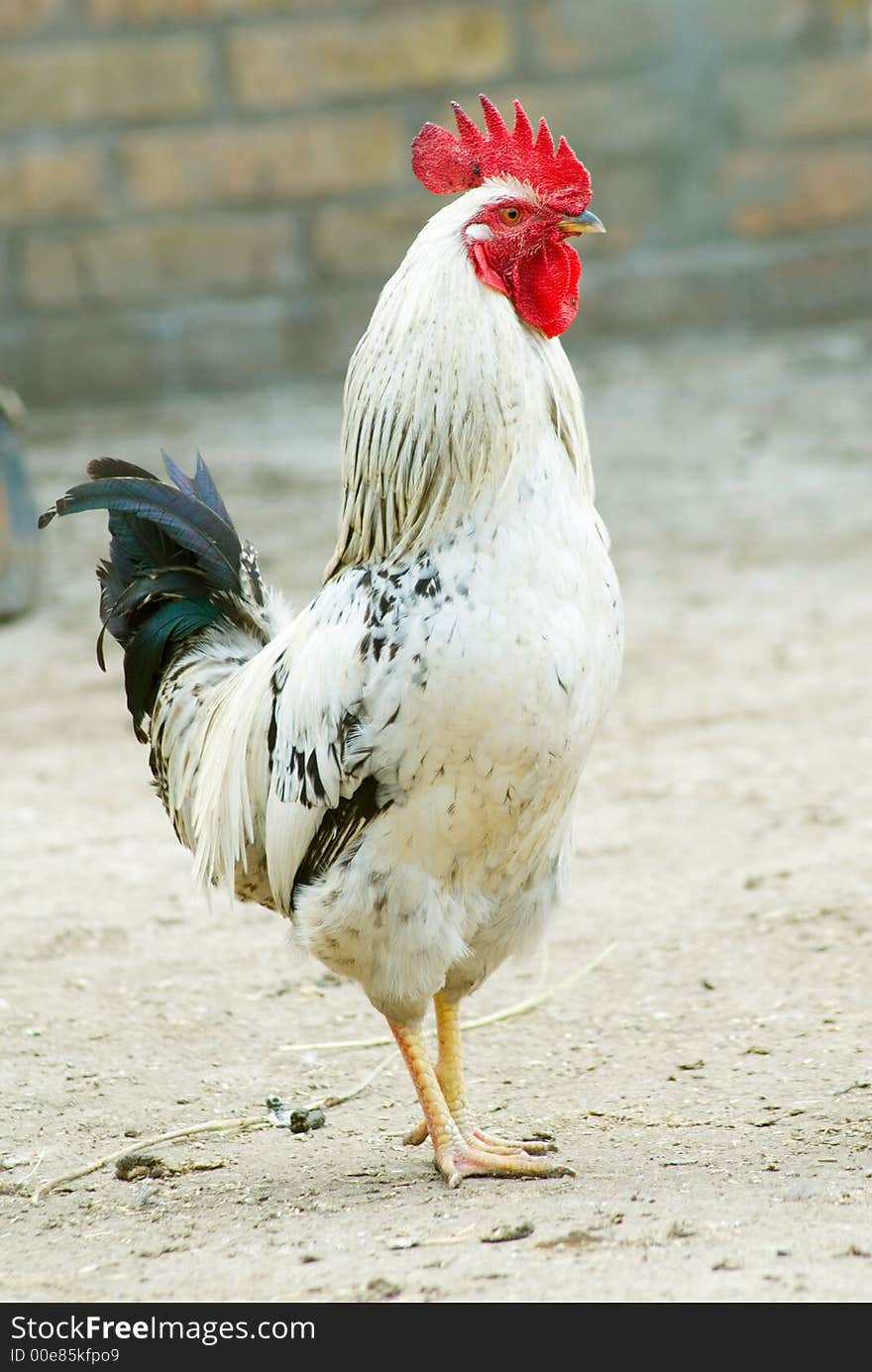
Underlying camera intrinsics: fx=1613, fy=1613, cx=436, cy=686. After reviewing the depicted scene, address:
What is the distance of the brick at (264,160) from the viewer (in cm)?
1017

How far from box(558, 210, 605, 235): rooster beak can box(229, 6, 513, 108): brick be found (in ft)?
24.4

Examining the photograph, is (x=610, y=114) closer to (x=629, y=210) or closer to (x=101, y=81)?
(x=629, y=210)

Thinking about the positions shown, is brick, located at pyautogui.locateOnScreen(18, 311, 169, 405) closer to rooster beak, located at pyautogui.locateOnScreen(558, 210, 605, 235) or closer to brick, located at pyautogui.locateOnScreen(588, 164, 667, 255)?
brick, located at pyautogui.locateOnScreen(588, 164, 667, 255)

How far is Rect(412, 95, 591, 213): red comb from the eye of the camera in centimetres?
320

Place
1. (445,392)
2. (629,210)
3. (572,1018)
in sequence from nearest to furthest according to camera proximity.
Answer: (445,392), (572,1018), (629,210)

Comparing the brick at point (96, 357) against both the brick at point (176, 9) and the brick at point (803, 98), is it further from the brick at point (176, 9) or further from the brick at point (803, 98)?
the brick at point (803, 98)

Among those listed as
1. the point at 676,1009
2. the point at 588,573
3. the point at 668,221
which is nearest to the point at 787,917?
the point at 676,1009

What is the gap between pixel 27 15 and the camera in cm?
989

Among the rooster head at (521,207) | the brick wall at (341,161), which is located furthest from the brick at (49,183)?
the rooster head at (521,207)

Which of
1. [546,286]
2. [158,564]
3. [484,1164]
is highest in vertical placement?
[546,286]

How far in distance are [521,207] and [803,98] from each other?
8.11 metres

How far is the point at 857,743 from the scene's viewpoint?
5688mm

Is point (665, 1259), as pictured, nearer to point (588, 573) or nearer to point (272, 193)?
point (588, 573)

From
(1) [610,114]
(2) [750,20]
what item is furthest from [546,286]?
(2) [750,20]
